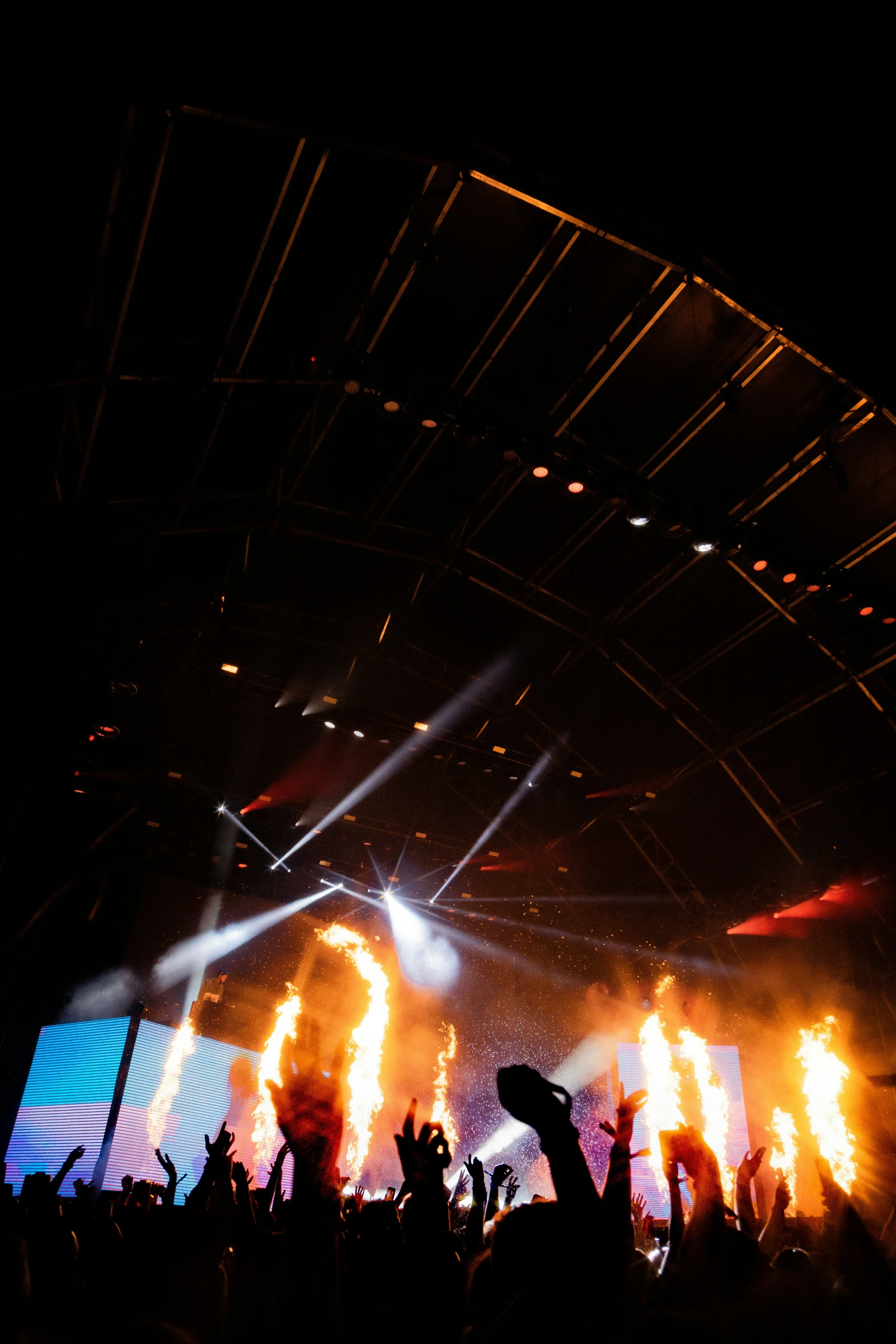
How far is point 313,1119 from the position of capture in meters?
2.86

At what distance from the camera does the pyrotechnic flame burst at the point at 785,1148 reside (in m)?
12.9

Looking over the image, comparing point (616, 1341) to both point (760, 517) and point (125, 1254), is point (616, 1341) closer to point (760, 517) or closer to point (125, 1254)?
point (125, 1254)

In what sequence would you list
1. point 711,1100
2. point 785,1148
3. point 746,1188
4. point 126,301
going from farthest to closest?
point 711,1100, point 785,1148, point 126,301, point 746,1188

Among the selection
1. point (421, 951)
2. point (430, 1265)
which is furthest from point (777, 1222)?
point (421, 951)

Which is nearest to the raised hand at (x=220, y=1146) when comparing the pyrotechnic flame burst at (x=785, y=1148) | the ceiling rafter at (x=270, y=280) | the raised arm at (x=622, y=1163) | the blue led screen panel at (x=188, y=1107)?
the raised arm at (x=622, y=1163)

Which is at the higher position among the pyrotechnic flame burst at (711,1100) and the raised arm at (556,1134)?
the pyrotechnic flame burst at (711,1100)

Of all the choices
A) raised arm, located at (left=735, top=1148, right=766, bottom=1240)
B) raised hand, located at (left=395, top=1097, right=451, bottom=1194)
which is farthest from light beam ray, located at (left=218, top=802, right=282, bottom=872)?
raised hand, located at (left=395, top=1097, right=451, bottom=1194)

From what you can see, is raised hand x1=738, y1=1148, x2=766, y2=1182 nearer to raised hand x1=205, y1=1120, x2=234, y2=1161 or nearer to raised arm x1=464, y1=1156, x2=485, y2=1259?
raised arm x1=464, y1=1156, x2=485, y2=1259

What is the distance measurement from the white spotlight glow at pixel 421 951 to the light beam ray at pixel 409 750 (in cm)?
218

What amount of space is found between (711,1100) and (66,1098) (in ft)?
36.7

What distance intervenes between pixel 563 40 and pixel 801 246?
Answer: 9.63ft

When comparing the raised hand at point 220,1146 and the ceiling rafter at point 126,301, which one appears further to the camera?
the ceiling rafter at point 126,301

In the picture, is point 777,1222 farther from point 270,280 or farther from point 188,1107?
point 188,1107

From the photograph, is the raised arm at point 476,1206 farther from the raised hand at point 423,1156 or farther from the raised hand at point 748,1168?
the raised hand at point 748,1168
